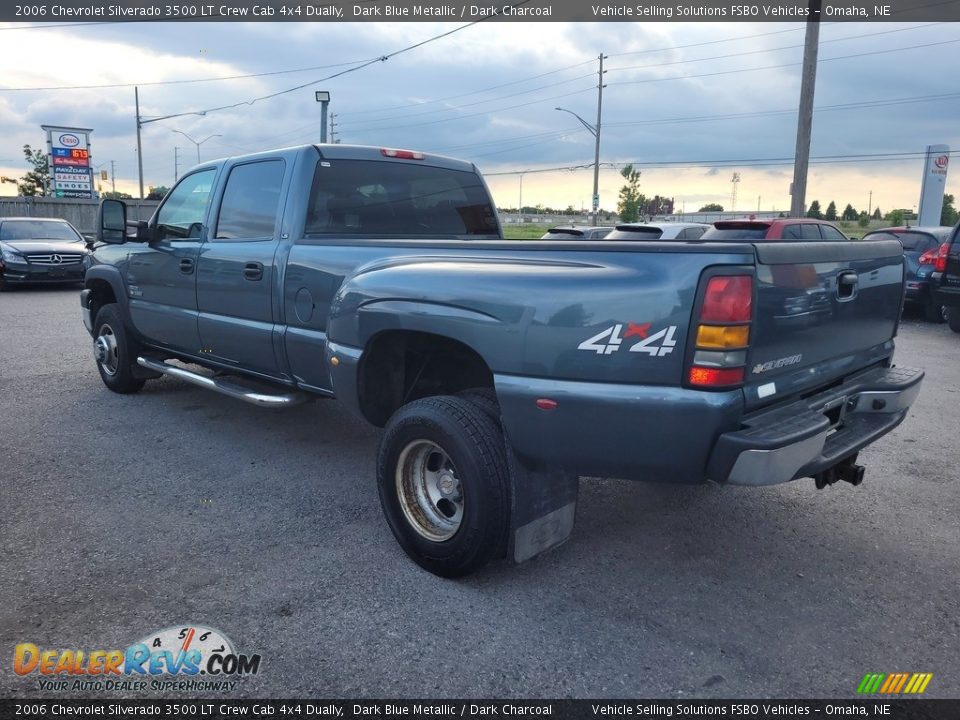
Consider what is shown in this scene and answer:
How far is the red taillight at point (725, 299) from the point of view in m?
2.52

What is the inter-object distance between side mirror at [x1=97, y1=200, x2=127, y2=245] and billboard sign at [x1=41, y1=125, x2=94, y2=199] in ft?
141

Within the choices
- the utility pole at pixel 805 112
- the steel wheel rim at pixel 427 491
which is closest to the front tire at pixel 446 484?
the steel wheel rim at pixel 427 491

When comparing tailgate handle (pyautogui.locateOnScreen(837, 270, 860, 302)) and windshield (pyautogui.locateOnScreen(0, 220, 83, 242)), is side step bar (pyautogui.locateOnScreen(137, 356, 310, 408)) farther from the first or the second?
windshield (pyautogui.locateOnScreen(0, 220, 83, 242))

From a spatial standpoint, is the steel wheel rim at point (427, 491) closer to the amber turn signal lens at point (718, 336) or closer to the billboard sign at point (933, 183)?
the amber turn signal lens at point (718, 336)

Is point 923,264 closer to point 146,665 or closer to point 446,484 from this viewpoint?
point 446,484

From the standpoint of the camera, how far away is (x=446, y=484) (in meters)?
3.34

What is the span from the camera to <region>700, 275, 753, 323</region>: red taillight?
252 centimetres

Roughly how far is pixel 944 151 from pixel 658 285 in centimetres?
4043

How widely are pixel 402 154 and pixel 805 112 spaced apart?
13.3 metres

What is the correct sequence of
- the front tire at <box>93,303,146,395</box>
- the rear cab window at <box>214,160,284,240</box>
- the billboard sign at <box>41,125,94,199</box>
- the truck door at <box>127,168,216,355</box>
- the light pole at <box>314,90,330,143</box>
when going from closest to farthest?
the rear cab window at <box>214,160,284,240</box> < the truck door at <box>127,168,216,355</box> < the front tire at <box>93,303,146,395</box> < the light pole at <box>314,90,330,143</box> < the billboard sign at <box>41,125,94,199</box>

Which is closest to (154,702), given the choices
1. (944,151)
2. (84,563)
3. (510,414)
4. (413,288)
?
(84,563)

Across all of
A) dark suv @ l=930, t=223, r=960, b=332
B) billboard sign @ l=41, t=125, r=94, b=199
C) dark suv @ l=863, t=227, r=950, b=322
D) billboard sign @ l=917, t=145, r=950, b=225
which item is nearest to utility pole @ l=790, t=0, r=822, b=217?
dark suv @ l=863, t=227, r=950, b=322

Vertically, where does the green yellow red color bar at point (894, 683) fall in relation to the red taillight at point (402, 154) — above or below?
below

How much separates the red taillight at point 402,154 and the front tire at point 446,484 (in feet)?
7.48
